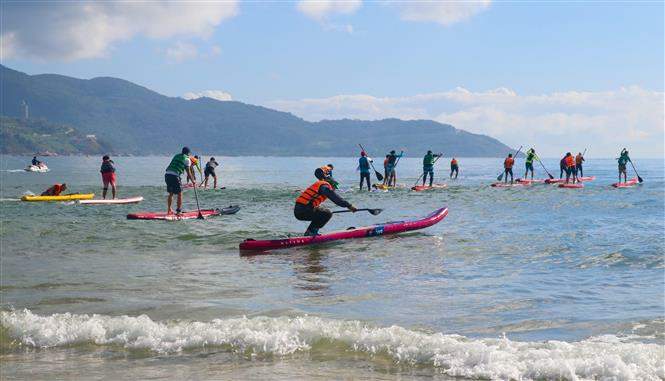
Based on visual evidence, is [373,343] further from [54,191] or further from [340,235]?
[54,191]

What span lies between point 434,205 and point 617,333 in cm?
1929

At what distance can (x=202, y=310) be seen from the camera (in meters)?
8.95

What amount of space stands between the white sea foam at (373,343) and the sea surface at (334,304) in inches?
0.8

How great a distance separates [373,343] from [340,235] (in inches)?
328

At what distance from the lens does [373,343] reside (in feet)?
24.0

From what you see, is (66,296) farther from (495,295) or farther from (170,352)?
(495,295)

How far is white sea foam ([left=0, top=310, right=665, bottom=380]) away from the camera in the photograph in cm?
644

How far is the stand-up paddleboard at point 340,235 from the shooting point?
47.5 feet

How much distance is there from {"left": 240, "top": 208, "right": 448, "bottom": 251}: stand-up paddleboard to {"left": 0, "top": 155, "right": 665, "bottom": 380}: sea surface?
0.26 m

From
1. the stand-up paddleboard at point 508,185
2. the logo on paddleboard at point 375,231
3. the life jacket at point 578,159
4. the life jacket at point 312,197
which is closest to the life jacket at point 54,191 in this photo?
the life jacket at point 312,197

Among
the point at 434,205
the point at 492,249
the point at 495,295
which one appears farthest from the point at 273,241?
the point at 434,205

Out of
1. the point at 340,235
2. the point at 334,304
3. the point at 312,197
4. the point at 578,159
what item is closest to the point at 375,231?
the point at 340,235

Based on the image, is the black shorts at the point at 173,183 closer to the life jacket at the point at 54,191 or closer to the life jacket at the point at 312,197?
the life jacket at the point at 312,197

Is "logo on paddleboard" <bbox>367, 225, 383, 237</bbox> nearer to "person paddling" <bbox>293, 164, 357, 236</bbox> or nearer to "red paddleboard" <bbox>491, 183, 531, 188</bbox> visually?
"person paddling" <bbox>293, 164, 357, 236</bbox>
